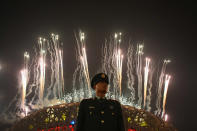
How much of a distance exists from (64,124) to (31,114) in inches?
42.7

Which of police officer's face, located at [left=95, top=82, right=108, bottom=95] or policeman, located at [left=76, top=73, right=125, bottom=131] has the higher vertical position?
police officer's face, located at [left=95, top=82, right=108, bottom=95]

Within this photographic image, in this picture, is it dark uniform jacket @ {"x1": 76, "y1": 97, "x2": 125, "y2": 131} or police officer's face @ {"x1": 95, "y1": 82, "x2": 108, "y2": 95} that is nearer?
dark uniform jacket @ {"x1": 76, "y1": 97, "x2": 125, "y2": 131}

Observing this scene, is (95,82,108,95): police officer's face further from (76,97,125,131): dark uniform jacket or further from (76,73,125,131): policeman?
(76,97,125,131): dark uniform jacket

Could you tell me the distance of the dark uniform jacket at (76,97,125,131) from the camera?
2180mm

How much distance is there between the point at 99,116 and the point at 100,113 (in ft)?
0.16

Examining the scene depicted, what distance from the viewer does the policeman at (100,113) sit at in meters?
2.18

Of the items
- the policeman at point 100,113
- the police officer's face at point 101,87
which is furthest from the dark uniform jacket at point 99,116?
the police officer's face at point 101,87

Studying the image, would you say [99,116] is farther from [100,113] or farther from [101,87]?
[101,87]

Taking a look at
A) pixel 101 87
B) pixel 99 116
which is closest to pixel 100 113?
pixel 99 116

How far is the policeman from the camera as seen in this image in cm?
218

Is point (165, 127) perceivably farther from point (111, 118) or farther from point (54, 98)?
point (54, 98)

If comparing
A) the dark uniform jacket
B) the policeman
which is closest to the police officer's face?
the policeman

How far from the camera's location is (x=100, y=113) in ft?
7.44

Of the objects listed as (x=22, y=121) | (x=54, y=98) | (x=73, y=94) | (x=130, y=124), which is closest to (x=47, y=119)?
(x=22, y=121)
